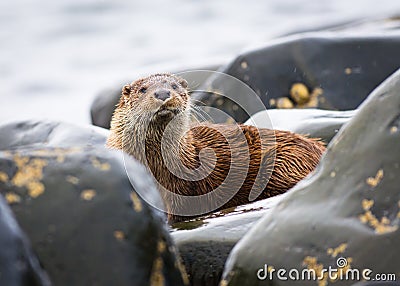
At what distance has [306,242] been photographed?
12.3ft

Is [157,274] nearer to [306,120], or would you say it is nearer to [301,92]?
[306,120]

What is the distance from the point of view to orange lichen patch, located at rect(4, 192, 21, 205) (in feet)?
11.7

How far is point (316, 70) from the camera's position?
8211 mm

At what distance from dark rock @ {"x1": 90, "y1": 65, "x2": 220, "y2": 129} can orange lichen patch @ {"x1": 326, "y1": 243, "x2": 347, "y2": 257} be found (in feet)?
18.7

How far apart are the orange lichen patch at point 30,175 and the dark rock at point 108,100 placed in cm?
573

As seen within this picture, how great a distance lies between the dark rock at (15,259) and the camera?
301 centimetres

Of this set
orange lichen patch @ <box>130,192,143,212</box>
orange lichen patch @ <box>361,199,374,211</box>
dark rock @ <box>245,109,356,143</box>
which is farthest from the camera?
dark rock @ <box>245,109,356,143</box>

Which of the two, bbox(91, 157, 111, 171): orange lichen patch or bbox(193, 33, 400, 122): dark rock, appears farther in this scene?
bbox(193, 33, 400, 122): dark rock

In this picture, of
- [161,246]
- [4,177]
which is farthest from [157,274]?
[4,177]

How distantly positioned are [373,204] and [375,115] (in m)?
0.41

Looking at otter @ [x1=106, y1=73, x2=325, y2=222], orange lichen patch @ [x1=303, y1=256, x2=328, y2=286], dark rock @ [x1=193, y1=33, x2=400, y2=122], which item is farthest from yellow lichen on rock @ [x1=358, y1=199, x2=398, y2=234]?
dark rock @ [x1=193, y1=33, x2=400, y2=122]

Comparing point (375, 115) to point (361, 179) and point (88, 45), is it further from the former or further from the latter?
point (88, 45)

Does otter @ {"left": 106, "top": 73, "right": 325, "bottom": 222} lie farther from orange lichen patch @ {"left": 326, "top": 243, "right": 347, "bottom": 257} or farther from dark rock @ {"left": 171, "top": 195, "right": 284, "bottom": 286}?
orange lichen patch @ {"left": 326, "top": 243, "right": 347, "bottom": 257}

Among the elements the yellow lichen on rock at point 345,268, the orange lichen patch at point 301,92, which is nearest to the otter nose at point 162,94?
the orange lichen patch at point 301,92
